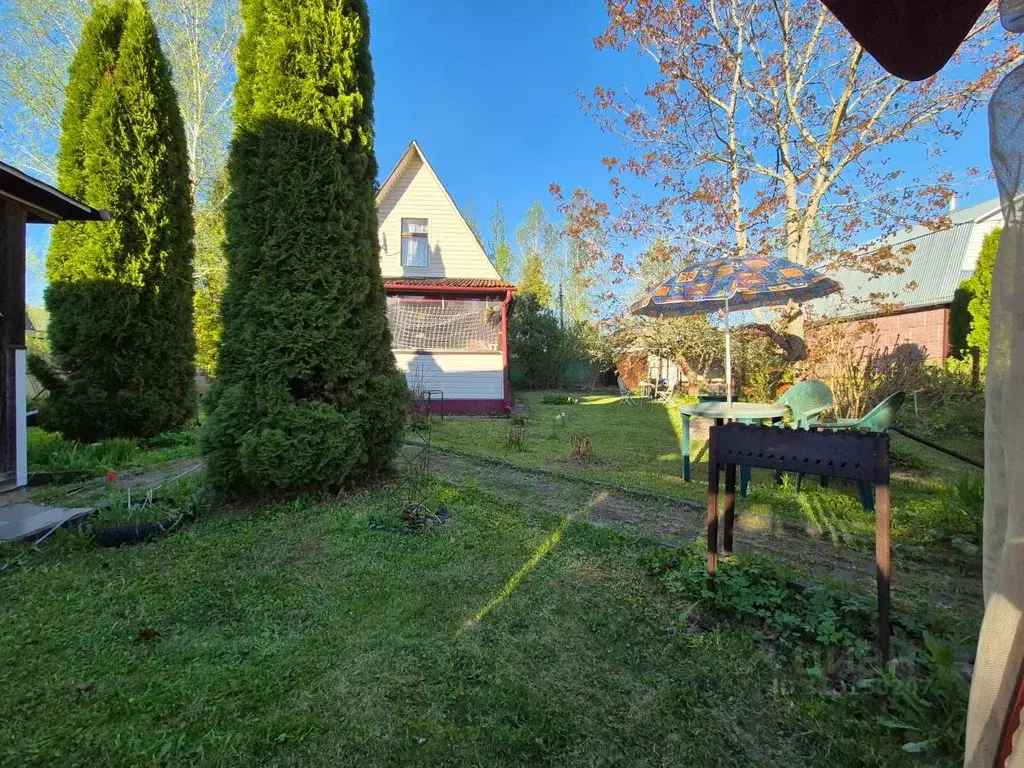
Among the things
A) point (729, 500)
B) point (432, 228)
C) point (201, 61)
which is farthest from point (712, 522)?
point (201, 61)

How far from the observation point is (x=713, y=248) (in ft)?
31.4

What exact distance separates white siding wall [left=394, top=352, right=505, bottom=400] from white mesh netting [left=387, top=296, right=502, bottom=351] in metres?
0.22

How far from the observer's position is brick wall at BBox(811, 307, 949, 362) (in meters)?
13.5

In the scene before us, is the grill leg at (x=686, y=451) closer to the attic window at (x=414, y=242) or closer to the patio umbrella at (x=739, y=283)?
the patio umbrella at (x=739, y=283)

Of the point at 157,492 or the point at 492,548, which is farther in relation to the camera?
the point at 157,492

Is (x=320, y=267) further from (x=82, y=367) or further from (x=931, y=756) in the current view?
(x=82, y=367)

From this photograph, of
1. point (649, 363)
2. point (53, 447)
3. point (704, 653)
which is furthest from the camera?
point (649, 363)

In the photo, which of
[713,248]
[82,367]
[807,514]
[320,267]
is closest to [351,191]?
[320,267]

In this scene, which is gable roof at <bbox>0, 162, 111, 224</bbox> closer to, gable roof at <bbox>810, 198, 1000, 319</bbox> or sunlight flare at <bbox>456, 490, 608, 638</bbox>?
sunlight flare at <bbox>456, 490, 608, 638</bbox>

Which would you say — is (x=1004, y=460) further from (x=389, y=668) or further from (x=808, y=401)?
(x=808, y=401)

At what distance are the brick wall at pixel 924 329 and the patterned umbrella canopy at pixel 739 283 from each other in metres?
10.3

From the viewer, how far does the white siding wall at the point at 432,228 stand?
12188 mm

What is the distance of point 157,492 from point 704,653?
4.28 m

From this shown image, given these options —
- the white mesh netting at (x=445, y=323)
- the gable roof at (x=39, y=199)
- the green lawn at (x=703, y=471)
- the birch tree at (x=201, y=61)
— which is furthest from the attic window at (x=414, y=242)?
the gable roof at (x=39, y=199)
